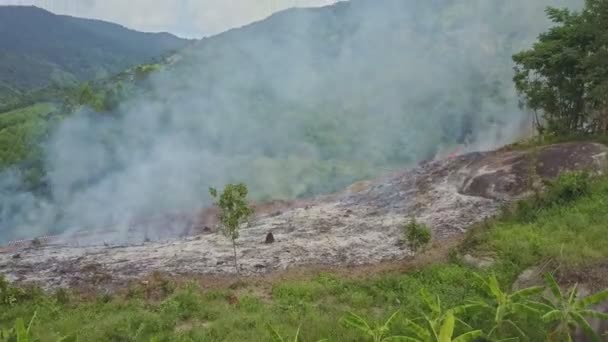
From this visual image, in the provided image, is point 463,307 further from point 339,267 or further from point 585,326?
point 339,267

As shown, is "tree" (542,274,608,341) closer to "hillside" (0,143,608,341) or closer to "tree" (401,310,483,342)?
"hillside" (0,143,608,341)

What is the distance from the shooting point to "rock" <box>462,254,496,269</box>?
9.79 metres

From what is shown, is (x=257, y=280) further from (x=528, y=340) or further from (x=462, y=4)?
(x=462, y=4)

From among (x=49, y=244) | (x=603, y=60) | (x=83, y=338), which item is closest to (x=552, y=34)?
(x=603, y=60)

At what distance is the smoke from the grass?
26.4 feet

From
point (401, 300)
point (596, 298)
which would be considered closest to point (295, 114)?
point (401, 300)

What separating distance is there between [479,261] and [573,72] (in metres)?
9.21

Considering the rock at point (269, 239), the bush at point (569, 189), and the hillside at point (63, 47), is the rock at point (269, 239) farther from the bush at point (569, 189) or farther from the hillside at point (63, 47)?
the hillside at point (63, 47)

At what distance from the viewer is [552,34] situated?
55.2ft

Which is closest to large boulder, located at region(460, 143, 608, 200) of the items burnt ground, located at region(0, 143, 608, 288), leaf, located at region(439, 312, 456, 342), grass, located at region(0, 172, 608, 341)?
burnt ground, located at region(0, 143, 608, 288)

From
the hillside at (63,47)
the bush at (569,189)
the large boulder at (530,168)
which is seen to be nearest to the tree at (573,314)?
the bush at (569,189)

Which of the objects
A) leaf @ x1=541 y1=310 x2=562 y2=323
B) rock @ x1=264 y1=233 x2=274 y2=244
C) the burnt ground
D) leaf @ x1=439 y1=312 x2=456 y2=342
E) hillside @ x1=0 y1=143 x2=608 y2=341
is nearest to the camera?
leaf @ x1=439 y1=312 x2=456 y2=342

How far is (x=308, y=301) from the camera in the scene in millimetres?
9055

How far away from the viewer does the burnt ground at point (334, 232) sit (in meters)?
11.5
